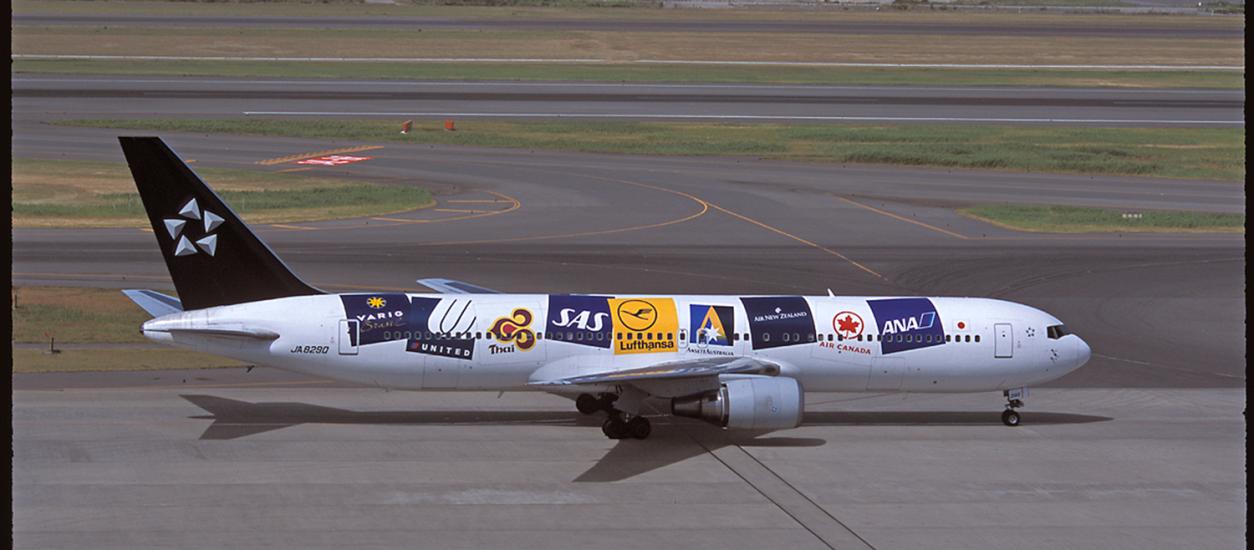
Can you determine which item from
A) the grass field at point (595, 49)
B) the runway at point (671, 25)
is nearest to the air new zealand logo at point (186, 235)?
the grass field at point (595, 49)

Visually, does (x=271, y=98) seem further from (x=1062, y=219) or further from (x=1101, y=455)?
(x=1101, y=455)

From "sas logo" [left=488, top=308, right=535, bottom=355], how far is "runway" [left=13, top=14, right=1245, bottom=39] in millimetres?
134116

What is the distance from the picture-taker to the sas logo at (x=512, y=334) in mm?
35938

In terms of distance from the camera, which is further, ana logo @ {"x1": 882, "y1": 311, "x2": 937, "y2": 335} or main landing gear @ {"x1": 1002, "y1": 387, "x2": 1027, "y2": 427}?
main landing gear @ {"x1": 1002, "y1": 387, "x2": 1027, "y2": 427}

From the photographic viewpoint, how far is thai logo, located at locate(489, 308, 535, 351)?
118ft

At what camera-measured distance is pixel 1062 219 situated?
72750 mm

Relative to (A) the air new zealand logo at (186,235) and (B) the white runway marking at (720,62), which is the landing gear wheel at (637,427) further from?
(B) the white runway marking at (720,62)

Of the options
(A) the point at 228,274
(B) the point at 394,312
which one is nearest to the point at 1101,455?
(B) the point at 394,312

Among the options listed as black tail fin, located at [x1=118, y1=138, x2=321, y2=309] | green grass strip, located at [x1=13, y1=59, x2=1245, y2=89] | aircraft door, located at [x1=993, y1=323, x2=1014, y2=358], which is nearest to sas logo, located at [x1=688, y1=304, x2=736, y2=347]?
aircraft door, located at [x1=993, y1=323, x2=1014, y2=358]

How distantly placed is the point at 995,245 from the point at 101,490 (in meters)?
45.6

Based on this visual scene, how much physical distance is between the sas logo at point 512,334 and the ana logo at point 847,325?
7.88 meters

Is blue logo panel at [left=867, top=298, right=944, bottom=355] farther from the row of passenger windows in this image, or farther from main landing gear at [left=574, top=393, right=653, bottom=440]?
main landing gear at [left=574, top=393, right=653, bottom=440]

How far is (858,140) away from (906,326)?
60.7 m

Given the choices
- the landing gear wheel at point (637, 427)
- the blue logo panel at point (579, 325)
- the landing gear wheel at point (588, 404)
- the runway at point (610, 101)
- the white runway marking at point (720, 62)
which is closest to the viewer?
the landing gear wheel at point (637, 427)
